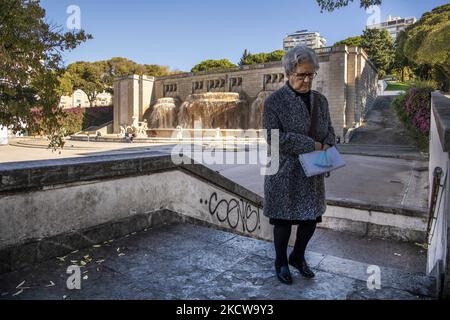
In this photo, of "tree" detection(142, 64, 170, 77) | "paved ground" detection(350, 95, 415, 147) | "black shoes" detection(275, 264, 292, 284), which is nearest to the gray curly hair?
"black shoes" detection(275, 264, 292, 284)

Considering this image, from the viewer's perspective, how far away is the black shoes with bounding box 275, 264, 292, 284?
2.43 meters

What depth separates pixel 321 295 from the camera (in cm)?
225

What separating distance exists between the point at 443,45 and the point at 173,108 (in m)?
26.3

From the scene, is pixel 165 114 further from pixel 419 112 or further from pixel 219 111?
pixel 419 112

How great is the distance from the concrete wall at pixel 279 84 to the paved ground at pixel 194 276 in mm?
23898

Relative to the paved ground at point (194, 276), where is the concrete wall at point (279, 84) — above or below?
above

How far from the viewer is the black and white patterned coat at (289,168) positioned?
96.6 inches

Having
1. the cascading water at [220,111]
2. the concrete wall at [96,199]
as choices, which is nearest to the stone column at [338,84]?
the cascading water at [220,111]

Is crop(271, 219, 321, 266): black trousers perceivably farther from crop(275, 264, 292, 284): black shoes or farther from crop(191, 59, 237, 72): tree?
crop(191, 59, 237, 72): tree

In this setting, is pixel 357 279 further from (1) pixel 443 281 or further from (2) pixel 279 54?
(2) pixel 279 54

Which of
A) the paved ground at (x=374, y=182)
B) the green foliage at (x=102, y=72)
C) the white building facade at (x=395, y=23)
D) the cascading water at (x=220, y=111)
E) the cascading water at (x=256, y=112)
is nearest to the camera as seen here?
the paved ground at (x=374, y=182)

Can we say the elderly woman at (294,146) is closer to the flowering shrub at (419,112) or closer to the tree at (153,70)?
the flowering shrub at (419,112)

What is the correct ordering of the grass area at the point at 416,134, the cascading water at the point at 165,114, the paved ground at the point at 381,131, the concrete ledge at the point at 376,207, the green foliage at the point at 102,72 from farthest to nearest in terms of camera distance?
the green foliage at the point at 102,72 → the cascading water at the point at 165,114 → the paved ground at the point at 381,131 → the grass area at the point at 416,134 → the concrete ledge at the point at 376,207

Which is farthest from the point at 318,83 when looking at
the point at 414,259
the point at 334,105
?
the point at 414,259
